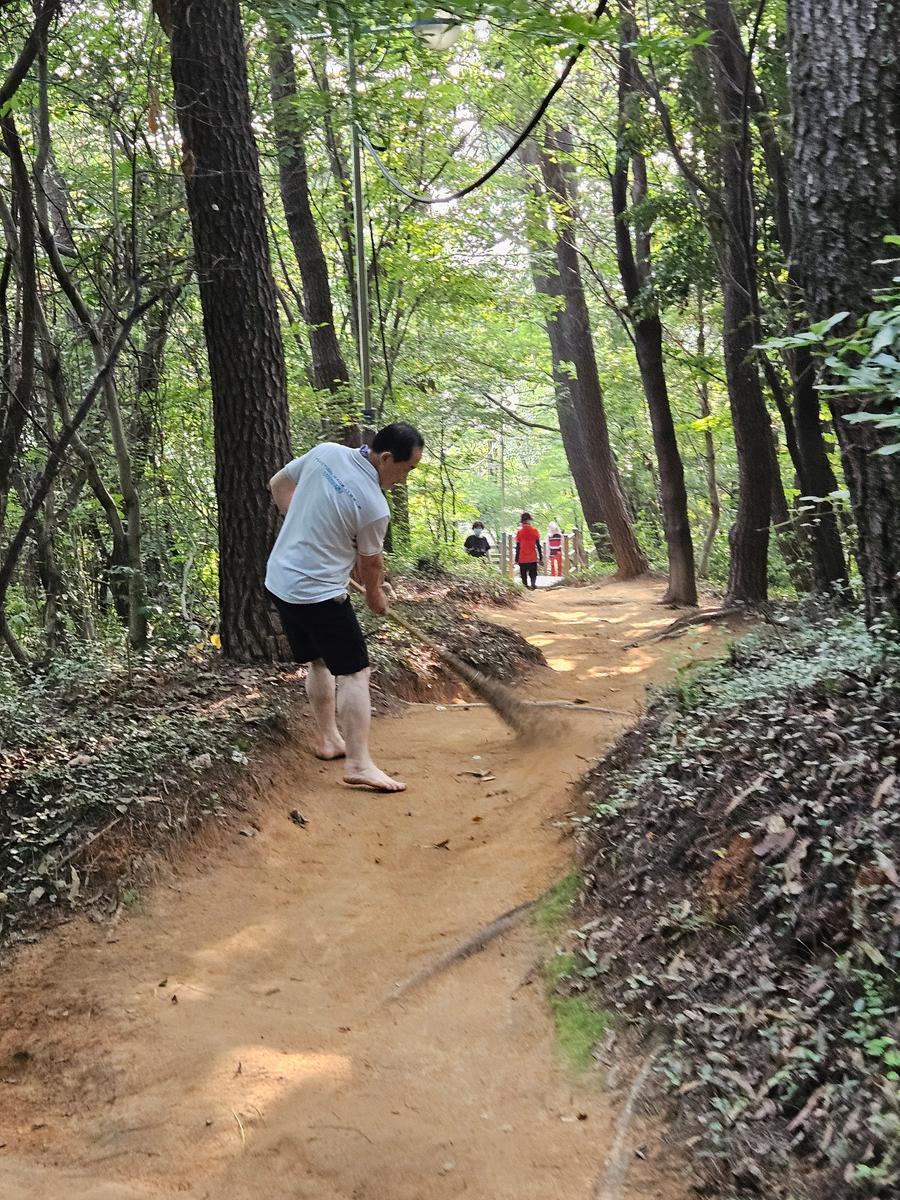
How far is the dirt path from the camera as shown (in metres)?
2.57

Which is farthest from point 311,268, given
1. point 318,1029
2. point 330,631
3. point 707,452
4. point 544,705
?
point 318,1029

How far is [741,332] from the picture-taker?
31.8 feet

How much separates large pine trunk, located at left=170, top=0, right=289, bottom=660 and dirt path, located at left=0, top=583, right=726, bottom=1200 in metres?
1.69

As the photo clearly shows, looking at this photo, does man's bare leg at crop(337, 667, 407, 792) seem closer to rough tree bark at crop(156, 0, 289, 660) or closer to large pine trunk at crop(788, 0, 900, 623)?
rough tree bark at crop(156, 0, 289, 660)

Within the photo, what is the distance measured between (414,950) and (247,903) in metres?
0.91

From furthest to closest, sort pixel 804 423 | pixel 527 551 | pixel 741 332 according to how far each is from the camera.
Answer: pixel 527 551 < pixel 741 332 < pixel 804 423

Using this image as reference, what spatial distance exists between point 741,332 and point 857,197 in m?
5.62

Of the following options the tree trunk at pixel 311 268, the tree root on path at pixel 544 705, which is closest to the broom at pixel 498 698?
the tree root on path at pixel 544 705

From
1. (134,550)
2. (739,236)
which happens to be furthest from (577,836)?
(739,236)

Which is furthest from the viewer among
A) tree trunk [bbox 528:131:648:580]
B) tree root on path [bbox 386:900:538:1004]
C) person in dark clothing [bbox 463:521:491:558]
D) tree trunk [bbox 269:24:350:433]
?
person in dark clothing [bbox 463:521:491:558]

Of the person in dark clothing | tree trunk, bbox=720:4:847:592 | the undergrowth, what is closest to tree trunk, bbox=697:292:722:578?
the person in dark clothing

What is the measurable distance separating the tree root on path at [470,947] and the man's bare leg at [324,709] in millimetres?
1974

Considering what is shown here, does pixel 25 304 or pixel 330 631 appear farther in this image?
pixel 25 304

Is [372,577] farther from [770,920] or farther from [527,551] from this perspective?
[527,551]
